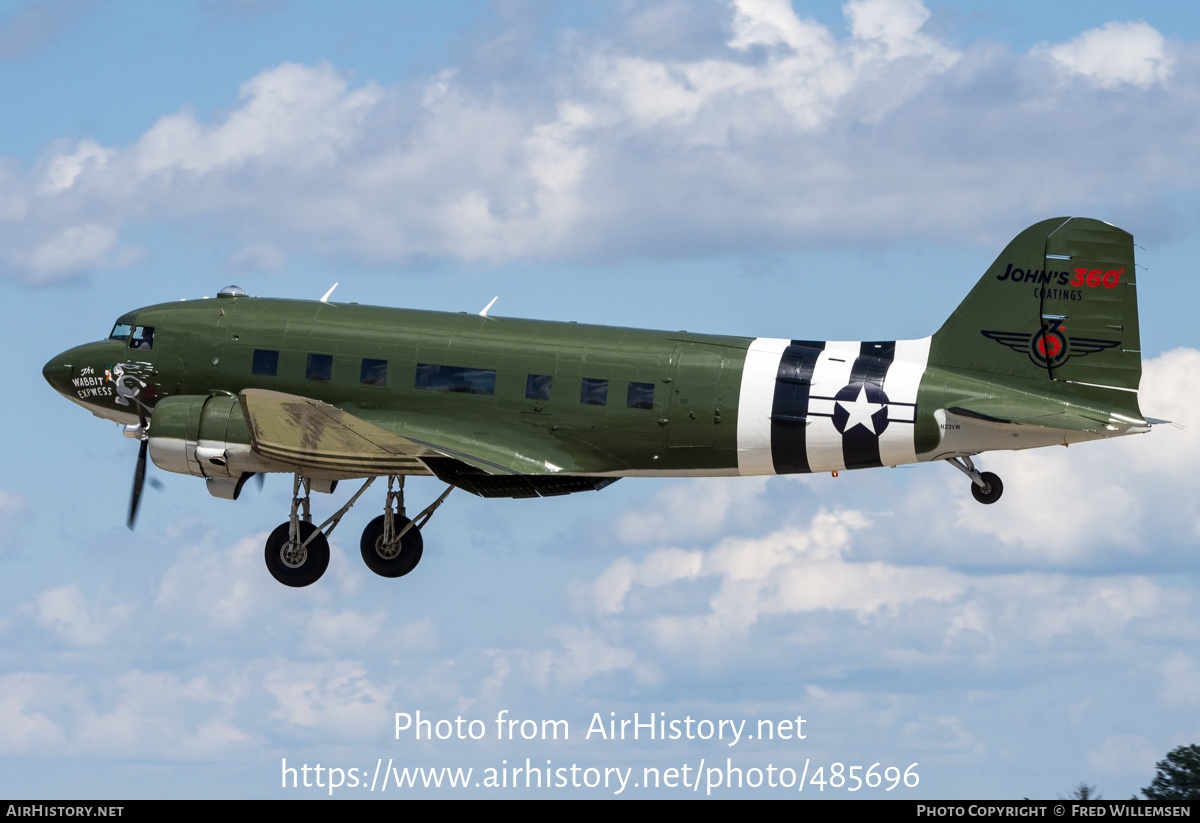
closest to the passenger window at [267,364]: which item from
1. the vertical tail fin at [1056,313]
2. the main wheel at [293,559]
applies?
the main wheel at [293,559]

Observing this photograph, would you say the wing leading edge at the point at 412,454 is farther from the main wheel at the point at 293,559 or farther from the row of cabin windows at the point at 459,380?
the main wheel at the point at 293,559

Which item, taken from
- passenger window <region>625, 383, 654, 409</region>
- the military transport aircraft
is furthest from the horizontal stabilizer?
passenger window <region>625, 383, 654, 409</region>

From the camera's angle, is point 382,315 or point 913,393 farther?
point 382,315

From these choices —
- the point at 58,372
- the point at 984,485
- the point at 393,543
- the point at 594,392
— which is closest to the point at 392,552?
the point at 393,543

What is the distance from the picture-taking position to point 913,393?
111 ft

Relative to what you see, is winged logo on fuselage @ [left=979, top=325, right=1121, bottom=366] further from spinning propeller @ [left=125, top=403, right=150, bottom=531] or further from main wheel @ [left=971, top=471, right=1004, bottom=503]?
spinning propeller @ [left=125, top=403, right=150, bottom=531]

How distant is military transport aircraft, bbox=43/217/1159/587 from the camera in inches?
1314

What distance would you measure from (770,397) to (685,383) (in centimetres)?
166

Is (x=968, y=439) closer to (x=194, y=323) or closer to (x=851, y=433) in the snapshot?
(x=851, y=433)

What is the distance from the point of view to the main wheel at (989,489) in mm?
34062

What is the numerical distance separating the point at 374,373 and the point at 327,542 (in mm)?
3616

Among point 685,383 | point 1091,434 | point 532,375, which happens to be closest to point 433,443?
point 532,375
